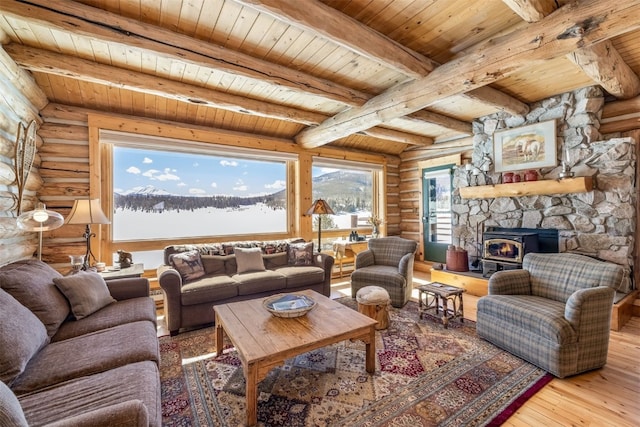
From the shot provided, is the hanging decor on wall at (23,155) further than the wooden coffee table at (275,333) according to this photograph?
Yes

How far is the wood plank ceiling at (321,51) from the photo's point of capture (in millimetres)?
2104

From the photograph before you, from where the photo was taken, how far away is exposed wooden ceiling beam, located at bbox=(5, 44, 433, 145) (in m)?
2.64

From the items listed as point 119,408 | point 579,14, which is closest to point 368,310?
point 119,408

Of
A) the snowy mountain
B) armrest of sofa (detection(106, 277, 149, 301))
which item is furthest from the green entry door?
armrest of sofa (detection(106, 277, 149, 301))

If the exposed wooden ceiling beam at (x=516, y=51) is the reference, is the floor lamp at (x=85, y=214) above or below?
below

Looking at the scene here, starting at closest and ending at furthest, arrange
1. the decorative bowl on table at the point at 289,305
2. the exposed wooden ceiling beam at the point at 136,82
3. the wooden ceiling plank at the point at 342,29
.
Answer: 1. the wooden ceiling plank at the point at 342,29
2. the decorative bowl on table at the point at 289,305
3. the exposed wooden ceiling beam at the point at 136,82

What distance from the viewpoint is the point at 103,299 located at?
243cm

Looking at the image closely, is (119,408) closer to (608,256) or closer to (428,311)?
(428,311)

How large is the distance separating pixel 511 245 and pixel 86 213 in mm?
5386

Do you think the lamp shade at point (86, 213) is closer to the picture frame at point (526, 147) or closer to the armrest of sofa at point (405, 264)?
the armrest of sofa at point (405, 264)

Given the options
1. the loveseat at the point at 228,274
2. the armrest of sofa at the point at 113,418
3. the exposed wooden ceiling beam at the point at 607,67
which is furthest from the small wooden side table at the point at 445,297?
the armrest of sofa at the point at 113,418

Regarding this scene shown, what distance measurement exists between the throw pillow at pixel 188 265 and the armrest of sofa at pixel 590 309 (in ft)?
12.0

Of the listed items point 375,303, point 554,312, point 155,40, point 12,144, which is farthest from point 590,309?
point 12,144

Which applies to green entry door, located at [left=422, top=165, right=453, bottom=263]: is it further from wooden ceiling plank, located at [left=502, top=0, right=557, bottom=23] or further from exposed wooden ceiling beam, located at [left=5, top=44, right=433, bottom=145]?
wooden ceiling plank, located at [left=502, top=0, right=557, bottom=23]
